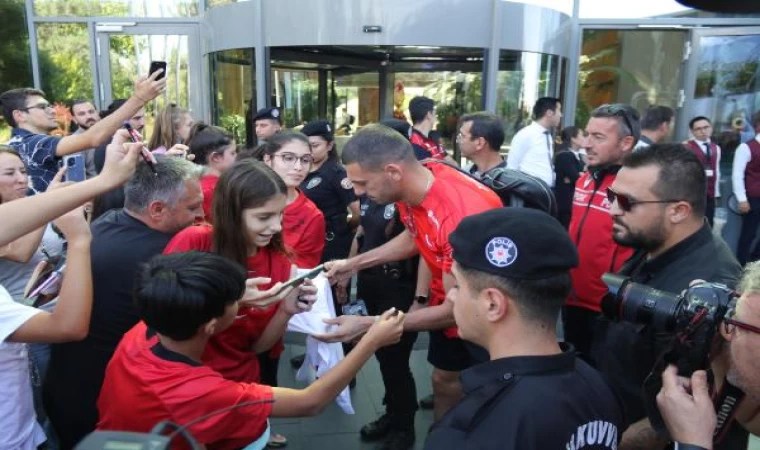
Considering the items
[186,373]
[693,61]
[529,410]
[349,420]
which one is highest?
[693,61]

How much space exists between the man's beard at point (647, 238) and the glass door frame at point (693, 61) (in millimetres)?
6869

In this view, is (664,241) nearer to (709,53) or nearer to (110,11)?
(709,53)

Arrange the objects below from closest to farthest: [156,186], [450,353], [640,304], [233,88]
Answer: [640,304] < [156,186] < [450,353] < [233,88]

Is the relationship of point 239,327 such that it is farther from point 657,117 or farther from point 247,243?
point 657,117

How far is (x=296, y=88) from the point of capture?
913cm

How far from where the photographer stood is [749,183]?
6.56 meters

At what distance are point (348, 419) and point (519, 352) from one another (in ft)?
8.38

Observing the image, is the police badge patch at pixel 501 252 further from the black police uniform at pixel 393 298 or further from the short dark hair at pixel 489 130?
the short dark hair at pixel 489 130

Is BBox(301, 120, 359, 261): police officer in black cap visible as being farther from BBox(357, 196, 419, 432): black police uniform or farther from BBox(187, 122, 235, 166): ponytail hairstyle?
BBox(357, 196, 419, 432): black police uniform

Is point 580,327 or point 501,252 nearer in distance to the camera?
point 501,252

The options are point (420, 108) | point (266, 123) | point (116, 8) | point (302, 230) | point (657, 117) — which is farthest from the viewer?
point (116, 8)

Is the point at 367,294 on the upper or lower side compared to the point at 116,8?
lower

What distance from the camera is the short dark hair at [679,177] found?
7.29 ft

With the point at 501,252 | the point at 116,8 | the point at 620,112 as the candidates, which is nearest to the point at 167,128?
the point at 620,112
